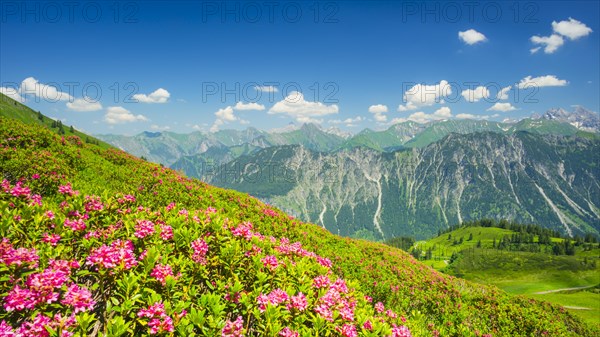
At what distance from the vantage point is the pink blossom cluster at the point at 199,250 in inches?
287

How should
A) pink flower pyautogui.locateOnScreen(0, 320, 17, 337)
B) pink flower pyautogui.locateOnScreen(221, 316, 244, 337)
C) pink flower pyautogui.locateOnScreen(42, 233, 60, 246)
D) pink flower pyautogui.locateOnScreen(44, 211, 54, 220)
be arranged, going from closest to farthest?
pink flower pyautogui.locateOnScreen(0, 320, 17, 337) < pink flower pyautogui.locateOnScreen(221, 316, 244, 337) < pink flower pyautogui.locateOnScreen(42, 233, 60, 246) < pink flower pyautogui.locateOnScreen(44, 211, 54, 220)

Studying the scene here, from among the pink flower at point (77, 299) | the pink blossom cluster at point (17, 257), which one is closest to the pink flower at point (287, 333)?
the pink flower at point (77, 299)

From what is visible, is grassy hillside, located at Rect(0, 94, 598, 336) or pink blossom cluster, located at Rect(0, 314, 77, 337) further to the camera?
grassy hillside, located at Rect(0, 94, 598, 336)

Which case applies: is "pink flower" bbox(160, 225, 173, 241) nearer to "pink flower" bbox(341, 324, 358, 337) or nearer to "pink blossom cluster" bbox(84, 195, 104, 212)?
"pink blossom cluster" bbox(84, 195, 104, 212)

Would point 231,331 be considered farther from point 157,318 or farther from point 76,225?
point 76,225

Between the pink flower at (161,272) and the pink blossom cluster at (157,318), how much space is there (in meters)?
0.80

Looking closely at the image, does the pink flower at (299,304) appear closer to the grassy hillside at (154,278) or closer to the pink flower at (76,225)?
the grassy hillside at (154,278)

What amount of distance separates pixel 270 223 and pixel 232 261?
1127cm

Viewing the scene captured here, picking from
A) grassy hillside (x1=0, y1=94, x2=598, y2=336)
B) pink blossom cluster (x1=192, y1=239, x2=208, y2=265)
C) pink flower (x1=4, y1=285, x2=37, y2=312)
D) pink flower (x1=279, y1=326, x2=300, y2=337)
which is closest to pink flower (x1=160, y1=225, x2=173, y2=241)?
grassy hillside (x1=0, y1=94, x2=598, y2=336)

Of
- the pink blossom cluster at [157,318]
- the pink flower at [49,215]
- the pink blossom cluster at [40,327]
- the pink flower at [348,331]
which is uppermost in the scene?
the pink flower at [49,215]

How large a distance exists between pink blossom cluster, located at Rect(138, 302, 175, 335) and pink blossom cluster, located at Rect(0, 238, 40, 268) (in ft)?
7.93

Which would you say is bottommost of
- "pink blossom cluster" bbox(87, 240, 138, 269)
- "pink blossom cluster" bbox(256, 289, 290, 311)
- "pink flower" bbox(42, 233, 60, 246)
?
"pink blossom cluster" bbox(256, 289, 290, 311)

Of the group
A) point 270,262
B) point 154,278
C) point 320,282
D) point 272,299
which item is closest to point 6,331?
point 154,278

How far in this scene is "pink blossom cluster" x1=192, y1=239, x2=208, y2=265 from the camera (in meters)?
7.30
